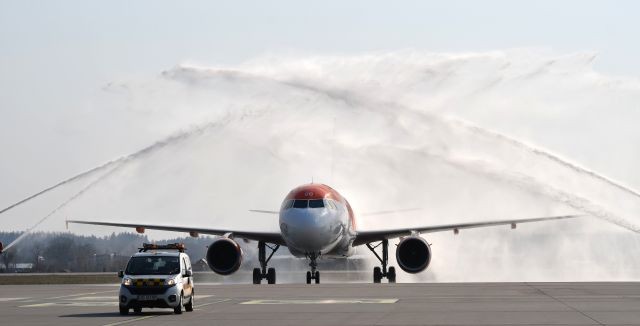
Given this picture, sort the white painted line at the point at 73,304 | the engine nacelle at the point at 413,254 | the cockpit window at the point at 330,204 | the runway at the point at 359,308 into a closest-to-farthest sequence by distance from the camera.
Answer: the runway at the point at 359,308
the white painted line at the point at 73,304
the cockpit window at the point at 330,204
the engine nacelle at the point at 413,254

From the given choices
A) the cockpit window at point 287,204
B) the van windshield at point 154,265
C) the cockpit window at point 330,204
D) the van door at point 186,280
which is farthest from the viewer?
the cockpit window at point 330,204

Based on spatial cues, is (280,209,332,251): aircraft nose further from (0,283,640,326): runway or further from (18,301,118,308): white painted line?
(18,301,118,308): white painted line

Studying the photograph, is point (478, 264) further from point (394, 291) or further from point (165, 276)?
point (165, 276)

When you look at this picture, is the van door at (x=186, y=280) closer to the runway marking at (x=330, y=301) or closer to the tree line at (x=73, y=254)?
the runway marking at (x=330, y=301)

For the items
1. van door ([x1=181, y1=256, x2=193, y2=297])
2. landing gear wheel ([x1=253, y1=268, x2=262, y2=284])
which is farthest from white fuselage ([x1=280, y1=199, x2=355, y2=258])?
van door ([x1=181, y1=256, x2=193, y2=297])

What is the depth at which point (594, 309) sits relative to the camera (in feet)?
108

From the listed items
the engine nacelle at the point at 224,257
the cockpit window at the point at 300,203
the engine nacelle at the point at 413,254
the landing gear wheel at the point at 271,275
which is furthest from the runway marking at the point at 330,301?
the landing gear wheel at the point at 271,275

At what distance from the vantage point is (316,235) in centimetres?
5678

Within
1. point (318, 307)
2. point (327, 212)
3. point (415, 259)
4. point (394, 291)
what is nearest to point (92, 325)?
point (318, 307)

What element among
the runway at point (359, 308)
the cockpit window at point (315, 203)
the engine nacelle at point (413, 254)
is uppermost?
the cockpit window at point (315, 203)

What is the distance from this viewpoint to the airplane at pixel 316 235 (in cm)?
5703

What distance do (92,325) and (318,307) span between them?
8699 mm

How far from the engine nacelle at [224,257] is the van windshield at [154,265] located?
25322mm

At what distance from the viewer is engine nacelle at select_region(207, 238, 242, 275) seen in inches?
2373
